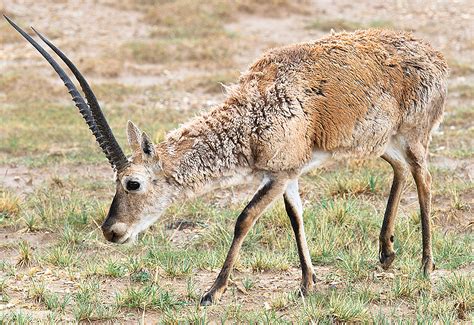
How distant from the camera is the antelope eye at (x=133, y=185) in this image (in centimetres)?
645

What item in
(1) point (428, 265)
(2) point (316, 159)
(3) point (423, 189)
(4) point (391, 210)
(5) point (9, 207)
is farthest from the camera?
(5) point (9, 207)

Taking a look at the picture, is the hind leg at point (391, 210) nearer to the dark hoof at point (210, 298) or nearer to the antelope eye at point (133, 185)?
the dark hoof at point (210, 298)

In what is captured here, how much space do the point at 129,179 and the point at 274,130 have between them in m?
1.15

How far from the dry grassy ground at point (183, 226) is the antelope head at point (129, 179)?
510mm

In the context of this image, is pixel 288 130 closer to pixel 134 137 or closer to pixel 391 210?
pixel 134 137

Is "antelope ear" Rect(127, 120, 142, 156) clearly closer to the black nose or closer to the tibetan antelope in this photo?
the tibetan antelope

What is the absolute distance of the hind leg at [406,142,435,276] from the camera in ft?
23.6

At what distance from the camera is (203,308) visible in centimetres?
640

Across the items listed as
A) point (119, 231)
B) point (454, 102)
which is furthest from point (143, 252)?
point (454, 102)

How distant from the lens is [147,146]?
6.43m

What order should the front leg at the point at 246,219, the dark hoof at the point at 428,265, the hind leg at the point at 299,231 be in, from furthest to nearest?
the dark hoof at the point at 428,265
the hind leg at the point at 299,231
the front leg at the point at 246,219

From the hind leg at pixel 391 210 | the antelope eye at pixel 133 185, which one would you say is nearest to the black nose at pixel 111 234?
the antelope eye at pixel 133 185

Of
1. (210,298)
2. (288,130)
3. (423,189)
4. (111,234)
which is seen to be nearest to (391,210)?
(423,189)

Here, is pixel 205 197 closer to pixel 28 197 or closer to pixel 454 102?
pixel 28 197
